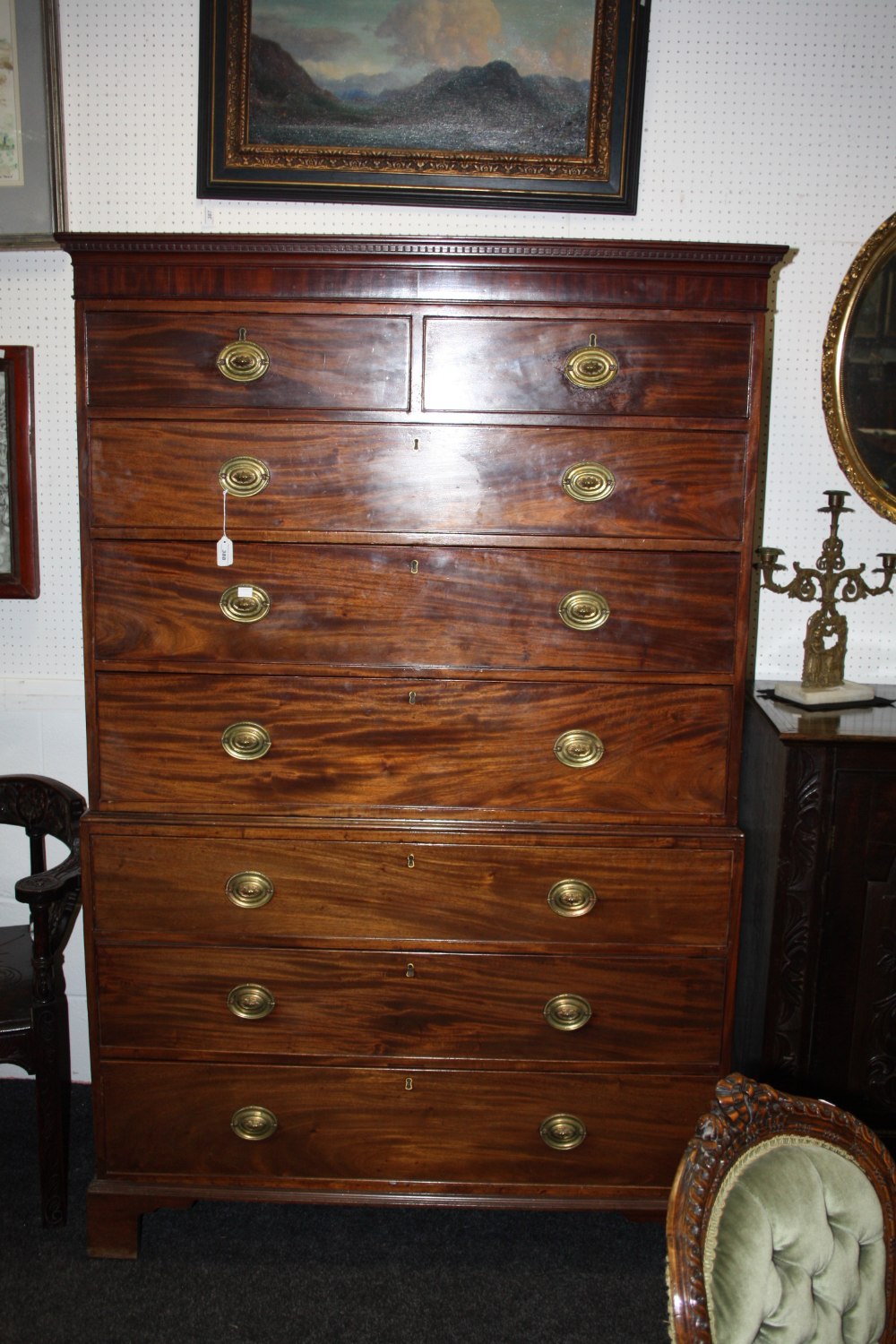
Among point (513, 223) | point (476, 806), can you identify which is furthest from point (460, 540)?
point (513, 223)

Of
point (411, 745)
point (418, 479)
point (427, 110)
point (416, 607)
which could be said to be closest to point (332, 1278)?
point (411, 745)

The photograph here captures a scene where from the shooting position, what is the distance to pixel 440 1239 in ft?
7.87

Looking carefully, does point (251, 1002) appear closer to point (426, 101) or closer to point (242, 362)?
point (242, 362)

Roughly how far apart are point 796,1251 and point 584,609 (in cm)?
122

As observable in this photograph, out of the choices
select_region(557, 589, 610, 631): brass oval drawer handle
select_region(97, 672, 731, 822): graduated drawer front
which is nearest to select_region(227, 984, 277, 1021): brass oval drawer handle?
select_region(97, 672, 731, 822): graduated drawer front

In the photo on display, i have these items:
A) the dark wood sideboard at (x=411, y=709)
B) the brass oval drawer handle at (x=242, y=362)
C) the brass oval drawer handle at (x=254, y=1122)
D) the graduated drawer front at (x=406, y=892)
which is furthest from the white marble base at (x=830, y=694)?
the brass oval drawer handle at (x=254, y=1122)

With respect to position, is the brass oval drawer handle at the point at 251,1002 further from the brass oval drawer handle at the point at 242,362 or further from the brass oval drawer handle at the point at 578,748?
the brass oval drawer handle at the point at 242,362

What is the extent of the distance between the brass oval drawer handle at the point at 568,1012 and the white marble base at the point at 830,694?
0.88 meters

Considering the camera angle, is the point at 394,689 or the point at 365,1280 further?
the point at 365,1280

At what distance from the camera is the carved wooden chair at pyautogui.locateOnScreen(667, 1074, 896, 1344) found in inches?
44.4

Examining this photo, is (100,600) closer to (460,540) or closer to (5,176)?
(460,540)

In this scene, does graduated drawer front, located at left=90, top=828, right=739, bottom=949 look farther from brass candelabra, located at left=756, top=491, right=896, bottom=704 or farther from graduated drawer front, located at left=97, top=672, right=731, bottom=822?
brass candelabra, located at left=756, top=491, right=896, bottom=704

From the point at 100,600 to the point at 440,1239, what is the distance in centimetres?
178

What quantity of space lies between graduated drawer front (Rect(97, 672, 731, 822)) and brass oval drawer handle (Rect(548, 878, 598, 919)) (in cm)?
16
